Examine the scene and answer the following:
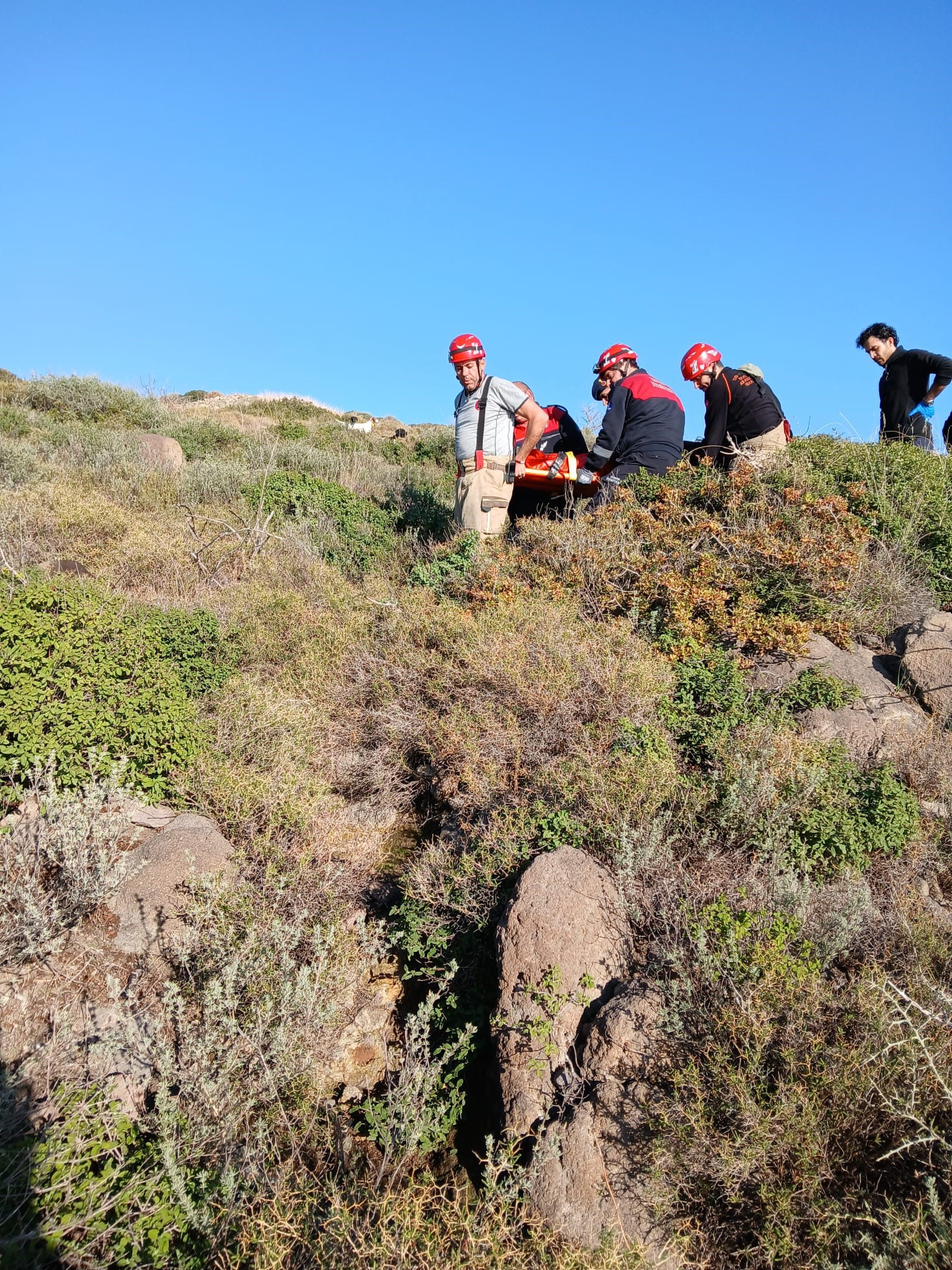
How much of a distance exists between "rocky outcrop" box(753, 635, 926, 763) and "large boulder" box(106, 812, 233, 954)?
11.5ft

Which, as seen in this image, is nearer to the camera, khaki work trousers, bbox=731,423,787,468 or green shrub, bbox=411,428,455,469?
khaki work trousers, bbox=731,423,787,468

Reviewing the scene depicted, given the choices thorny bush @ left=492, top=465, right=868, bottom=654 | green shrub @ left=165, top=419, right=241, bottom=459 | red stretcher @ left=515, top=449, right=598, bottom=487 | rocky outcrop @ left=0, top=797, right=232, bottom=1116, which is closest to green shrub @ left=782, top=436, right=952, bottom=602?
thorny bush @ left=492, top=465, right=868, bottom=654

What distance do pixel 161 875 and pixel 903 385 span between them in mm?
7571

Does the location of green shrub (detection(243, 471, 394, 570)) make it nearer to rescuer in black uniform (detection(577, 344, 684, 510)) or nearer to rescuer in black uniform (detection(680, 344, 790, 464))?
rescuer in black uniform (detection(577, 344, 684, 510))

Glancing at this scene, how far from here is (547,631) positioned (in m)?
5.15

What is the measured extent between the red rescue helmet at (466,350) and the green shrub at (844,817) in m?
4.87

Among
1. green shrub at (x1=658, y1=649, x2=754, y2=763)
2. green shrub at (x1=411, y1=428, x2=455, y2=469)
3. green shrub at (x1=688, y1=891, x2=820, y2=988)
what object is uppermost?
green shrub at (x1=411, y1=428, x2=455, y2=469)

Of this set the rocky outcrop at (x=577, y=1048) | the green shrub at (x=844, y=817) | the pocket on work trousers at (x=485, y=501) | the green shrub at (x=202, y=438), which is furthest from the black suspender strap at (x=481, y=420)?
the green shrub at (x=202, y=438)

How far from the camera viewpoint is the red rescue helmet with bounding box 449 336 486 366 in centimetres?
729

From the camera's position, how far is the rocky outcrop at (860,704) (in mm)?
4816

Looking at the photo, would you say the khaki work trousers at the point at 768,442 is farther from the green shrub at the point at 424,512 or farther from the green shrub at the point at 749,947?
the green shrub at the point at 749,947

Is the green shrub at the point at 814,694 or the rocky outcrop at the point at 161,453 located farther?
the rocky outcrop at the point at 161,453

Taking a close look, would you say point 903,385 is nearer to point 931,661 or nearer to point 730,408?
point 730,408

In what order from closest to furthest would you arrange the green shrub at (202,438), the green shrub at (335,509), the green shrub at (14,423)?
1. the green shrub at (335,509)
2. the green shrub at (14,423)
3. the green shrub at (202,438)
